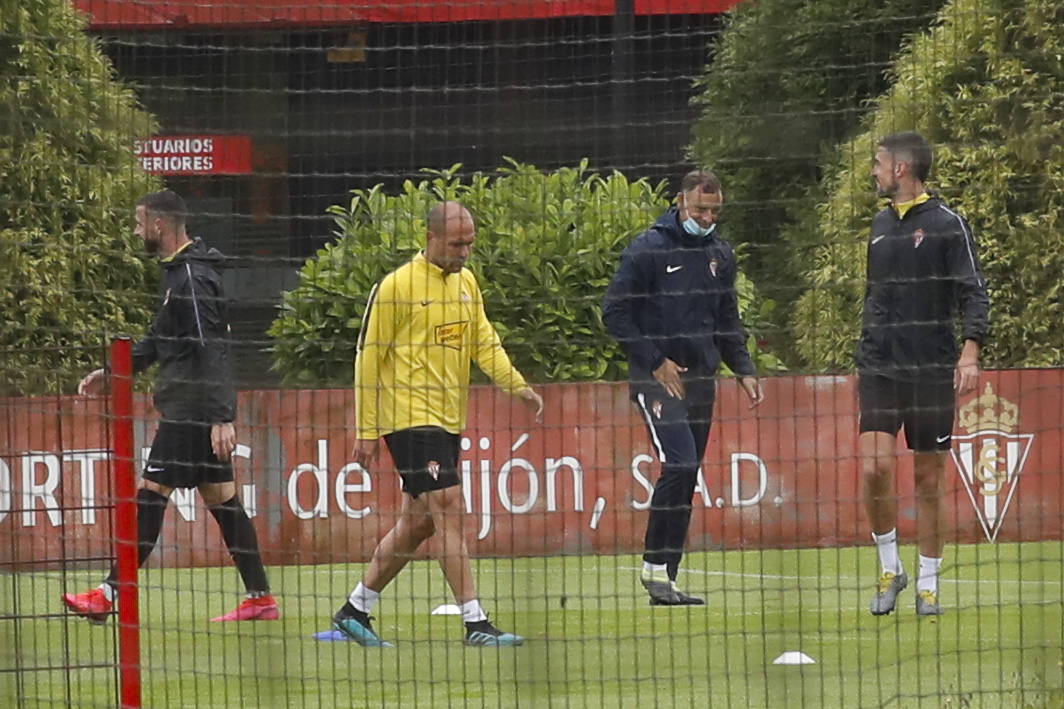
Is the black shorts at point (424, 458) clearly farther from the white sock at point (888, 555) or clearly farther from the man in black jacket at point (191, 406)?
the white sock at point (888, 555)

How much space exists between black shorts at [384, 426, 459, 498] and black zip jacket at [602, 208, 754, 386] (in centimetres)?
100

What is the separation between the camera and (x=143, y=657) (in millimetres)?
8828

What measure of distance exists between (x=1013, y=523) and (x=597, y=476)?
221cm

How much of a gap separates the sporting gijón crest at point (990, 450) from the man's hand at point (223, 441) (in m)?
4.43

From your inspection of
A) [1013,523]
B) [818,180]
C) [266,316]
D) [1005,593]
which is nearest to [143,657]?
[266,316]

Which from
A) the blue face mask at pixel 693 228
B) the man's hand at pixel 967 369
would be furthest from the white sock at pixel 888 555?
the blue face mask at pixel 693 228

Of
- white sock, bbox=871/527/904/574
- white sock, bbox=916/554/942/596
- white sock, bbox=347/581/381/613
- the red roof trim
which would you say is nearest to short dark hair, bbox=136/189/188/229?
the red roof trim

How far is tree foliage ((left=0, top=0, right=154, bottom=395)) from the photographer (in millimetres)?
6852

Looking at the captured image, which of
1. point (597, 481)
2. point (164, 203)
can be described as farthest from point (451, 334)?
point (597, 481)

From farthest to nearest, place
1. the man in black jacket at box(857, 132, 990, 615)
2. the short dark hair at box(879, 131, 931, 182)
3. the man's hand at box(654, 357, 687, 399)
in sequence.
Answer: the man's hand at box(654, 357, 687, 399) → the man in black jacket at box(857, 132, 990, 615) → the short dark hair at box(879, 131, 931, 182)

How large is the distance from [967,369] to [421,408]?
211 cm

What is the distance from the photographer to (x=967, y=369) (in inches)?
340

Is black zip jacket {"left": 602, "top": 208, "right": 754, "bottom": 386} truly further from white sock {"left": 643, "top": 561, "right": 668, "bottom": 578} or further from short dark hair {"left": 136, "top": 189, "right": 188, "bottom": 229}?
short dark hair {"left": 136, "top": 189, "right": 188, "bottom": 229}

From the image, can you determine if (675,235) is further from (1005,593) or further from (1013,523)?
(1013,523)
